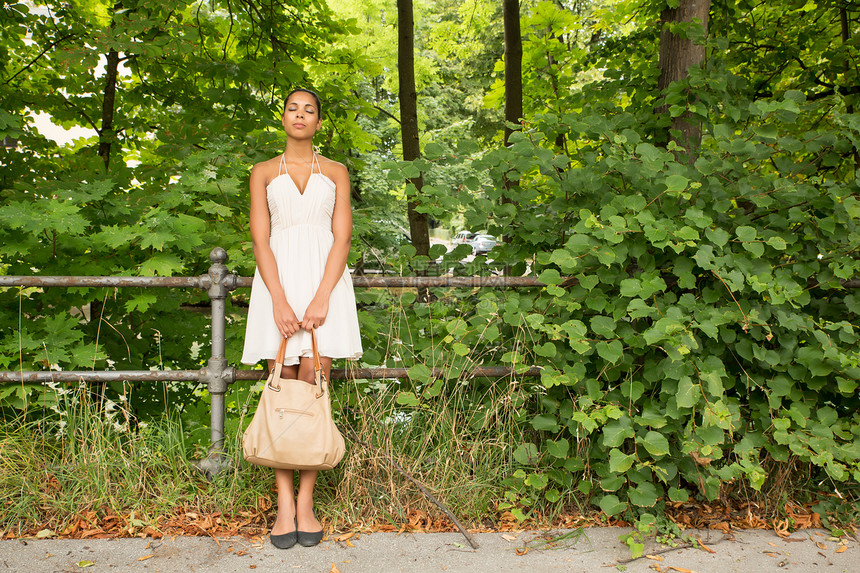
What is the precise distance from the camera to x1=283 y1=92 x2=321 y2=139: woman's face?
8.89ft

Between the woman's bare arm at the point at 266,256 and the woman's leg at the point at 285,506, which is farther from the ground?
the woman's bare arm at the point at 266,256

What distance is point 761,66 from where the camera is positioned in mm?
5887

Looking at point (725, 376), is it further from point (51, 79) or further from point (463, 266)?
point (51, 79)

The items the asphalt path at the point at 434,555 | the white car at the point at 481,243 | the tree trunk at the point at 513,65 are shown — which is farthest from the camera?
the tree trunk at the point at 513,65

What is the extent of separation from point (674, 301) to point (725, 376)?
44 cm

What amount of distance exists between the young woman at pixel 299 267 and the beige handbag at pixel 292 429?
18 centimetres

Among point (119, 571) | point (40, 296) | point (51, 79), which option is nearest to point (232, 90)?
point (51, 79)

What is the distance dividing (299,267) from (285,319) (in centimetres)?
26

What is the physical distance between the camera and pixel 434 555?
2619mm

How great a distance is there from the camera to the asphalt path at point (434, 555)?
8.16 feet

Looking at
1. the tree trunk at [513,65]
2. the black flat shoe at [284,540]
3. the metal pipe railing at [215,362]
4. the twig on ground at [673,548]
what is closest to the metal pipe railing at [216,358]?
the metal pipe railing at [215,362]

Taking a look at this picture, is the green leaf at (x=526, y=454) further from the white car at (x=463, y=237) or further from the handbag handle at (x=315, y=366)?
the white car at (x=463, y=237)

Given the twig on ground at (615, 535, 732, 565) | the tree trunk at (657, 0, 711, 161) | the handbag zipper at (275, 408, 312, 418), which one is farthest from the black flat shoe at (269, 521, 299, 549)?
the tree trunk at (657, 0, 711, 161)

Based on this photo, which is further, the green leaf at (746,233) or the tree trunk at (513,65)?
the tree trunk at (513,65)
